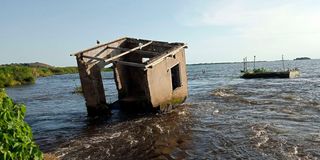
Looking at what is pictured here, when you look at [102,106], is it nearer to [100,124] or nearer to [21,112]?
[100,124]

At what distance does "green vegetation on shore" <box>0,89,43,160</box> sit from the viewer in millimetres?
5469

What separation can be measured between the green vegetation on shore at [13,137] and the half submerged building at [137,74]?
8982mm

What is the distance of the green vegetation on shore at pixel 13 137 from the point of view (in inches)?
215

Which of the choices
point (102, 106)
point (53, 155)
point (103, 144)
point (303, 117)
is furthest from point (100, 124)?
point (303, 117)

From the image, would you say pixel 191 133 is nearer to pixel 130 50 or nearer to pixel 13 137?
pixel 130 50

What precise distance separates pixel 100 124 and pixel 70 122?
7.06ft

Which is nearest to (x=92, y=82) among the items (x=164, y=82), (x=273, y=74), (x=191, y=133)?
(x=164, y=82)

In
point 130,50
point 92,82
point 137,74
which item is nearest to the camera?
point 92,82

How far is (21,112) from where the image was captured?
6.30 meters

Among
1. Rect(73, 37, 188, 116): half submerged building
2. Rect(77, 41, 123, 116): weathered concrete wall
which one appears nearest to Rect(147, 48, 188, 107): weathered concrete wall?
Rect(73, 37, 188, 116): half submerged building

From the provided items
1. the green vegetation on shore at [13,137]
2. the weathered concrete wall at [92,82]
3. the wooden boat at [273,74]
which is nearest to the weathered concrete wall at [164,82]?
the weathered concrete wall at [92,82]

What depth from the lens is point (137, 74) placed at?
1998cm

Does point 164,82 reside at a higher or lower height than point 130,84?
higher

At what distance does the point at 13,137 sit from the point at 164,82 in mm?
11379
